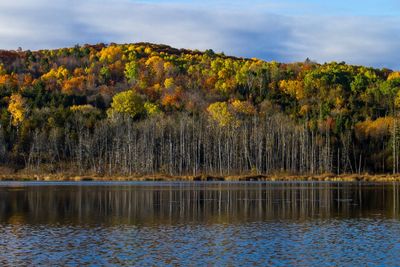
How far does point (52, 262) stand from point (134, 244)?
634 centimetres

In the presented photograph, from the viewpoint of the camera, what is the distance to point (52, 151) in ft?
461

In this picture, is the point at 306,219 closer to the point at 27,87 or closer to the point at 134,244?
the point at 134,244

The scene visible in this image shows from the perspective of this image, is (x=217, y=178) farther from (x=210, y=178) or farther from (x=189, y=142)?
(x=189, y=142)

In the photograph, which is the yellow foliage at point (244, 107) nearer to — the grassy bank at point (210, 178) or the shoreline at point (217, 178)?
the grassy bank at point (210, 178)

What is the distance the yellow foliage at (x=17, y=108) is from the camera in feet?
531

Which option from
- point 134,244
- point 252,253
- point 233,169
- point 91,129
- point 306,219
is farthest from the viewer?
point 91,129

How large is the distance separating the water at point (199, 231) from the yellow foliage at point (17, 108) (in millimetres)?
98946

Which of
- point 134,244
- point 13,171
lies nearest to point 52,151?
point 13,171

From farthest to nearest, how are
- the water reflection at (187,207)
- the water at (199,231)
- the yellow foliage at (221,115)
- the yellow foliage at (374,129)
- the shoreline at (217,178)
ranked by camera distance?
the yellow foliage at (221,115)
the yellow foliage at (374,129)
the shoreline at (217,178)
the water reflection at (187,207)
the water at (199,231)

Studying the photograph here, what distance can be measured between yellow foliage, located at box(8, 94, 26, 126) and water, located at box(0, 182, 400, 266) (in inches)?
3896

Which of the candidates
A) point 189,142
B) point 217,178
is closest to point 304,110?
point 189,142

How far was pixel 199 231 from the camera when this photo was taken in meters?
41.2

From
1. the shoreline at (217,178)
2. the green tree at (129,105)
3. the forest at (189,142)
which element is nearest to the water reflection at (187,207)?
the shoreline at (217,178)

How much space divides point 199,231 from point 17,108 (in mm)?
133169
